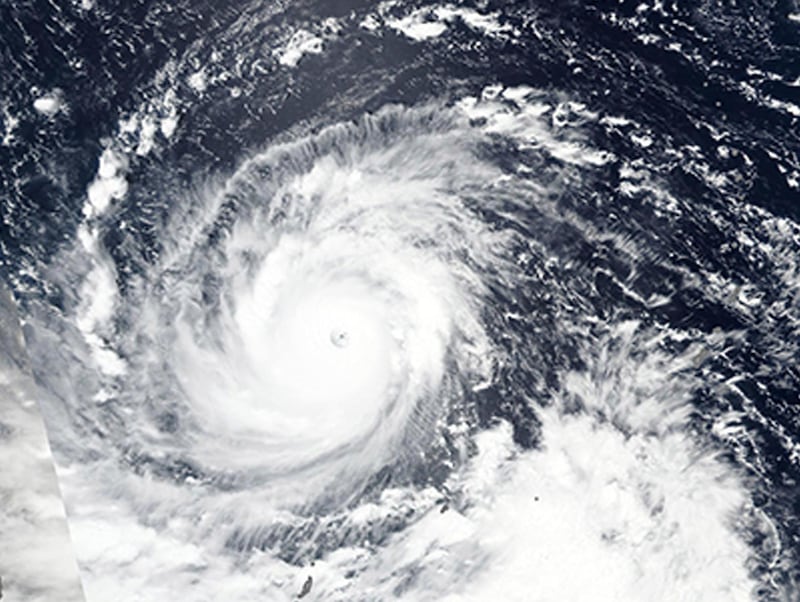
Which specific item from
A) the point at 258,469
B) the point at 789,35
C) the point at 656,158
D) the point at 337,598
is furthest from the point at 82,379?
the point at 789,35

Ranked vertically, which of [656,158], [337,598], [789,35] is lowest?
[337,598]

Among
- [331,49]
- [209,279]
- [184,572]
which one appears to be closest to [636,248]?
[331,49]

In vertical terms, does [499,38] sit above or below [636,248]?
above

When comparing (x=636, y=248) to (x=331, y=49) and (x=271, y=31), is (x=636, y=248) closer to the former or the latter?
(x=331, y=49)

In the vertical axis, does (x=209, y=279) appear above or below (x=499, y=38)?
below

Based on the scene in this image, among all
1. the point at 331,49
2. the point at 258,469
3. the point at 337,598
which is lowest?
the point at 337,598

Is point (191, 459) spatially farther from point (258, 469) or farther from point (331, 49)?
point (331, 49)
